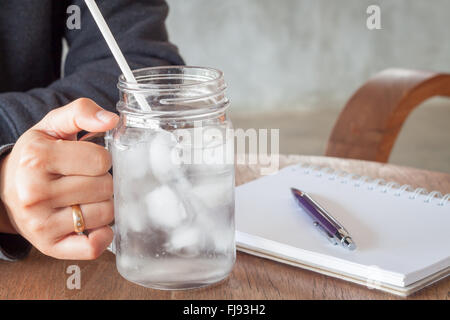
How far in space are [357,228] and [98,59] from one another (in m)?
0.59

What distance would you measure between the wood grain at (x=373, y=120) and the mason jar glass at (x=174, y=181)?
0.66m

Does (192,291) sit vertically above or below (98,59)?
below

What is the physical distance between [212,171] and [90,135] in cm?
14

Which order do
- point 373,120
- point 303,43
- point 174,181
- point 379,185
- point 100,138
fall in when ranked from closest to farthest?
point 174,181 → point 100,138 → point 379,185 → point 373,120 → point 303,43

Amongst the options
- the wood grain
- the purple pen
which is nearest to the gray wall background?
the wood grain

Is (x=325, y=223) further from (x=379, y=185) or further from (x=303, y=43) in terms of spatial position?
(x=303, y=43)

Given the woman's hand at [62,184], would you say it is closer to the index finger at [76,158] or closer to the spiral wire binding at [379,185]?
the index finger at [76,158]

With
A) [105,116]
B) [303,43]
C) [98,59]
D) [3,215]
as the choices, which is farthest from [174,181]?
[303,43]


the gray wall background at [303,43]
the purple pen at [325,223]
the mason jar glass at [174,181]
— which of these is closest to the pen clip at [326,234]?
the purple pen at [325,223]

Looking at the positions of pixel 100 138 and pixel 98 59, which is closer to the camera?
pixel 100 138

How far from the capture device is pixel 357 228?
0.68 meters

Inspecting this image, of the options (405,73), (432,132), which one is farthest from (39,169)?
(432,132)

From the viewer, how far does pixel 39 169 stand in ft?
1.95

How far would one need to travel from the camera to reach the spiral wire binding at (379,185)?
30.3 inches
